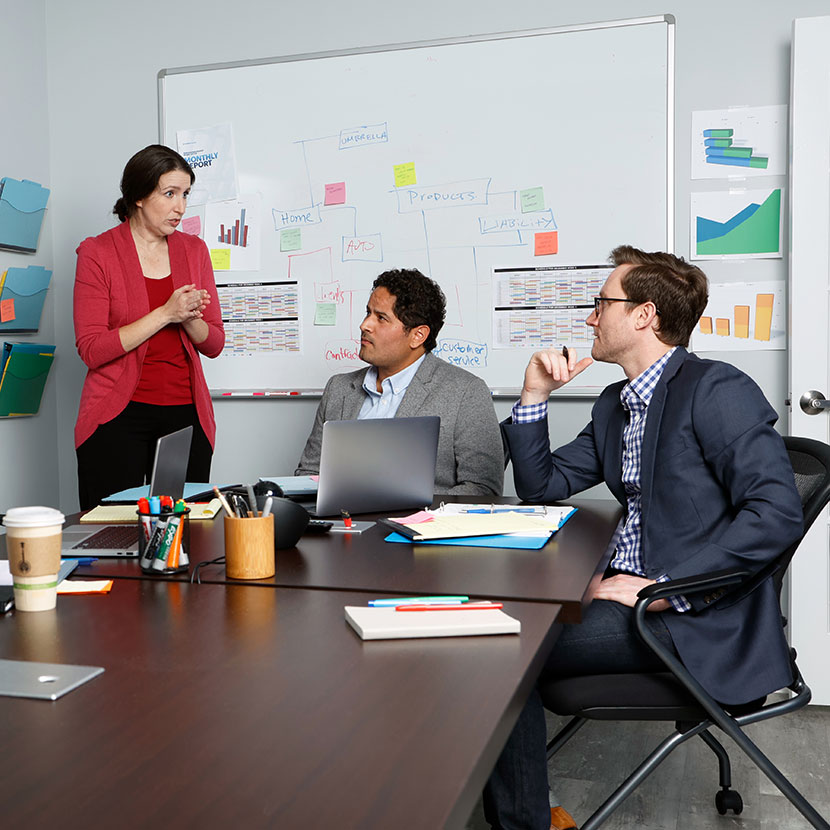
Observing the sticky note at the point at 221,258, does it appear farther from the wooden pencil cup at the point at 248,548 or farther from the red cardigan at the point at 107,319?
the wooden pencil cup at the point at 248,548

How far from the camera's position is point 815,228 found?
2783 mm

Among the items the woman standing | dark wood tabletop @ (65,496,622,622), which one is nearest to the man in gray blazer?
the woman standing

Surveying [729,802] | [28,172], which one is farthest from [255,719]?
[28,172]

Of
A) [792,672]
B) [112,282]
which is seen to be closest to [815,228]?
[792,672]

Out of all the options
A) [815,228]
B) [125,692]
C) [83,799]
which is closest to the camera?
[83,799]

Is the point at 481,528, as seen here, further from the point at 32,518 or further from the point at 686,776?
the point at 686,776

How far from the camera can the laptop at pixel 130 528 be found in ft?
5.14

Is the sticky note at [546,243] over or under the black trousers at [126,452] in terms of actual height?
over

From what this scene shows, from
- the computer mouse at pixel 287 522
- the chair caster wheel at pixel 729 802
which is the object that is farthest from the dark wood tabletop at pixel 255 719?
the chair caster wheel at pixel 729 802

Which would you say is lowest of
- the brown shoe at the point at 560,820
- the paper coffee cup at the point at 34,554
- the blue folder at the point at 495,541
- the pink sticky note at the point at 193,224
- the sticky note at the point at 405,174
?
the brown shoe at the point at 560,820

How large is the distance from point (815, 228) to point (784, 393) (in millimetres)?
551

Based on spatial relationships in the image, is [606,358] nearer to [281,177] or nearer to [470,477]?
[470,477]

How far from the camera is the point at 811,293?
2795 mm

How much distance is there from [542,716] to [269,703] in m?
0.91
